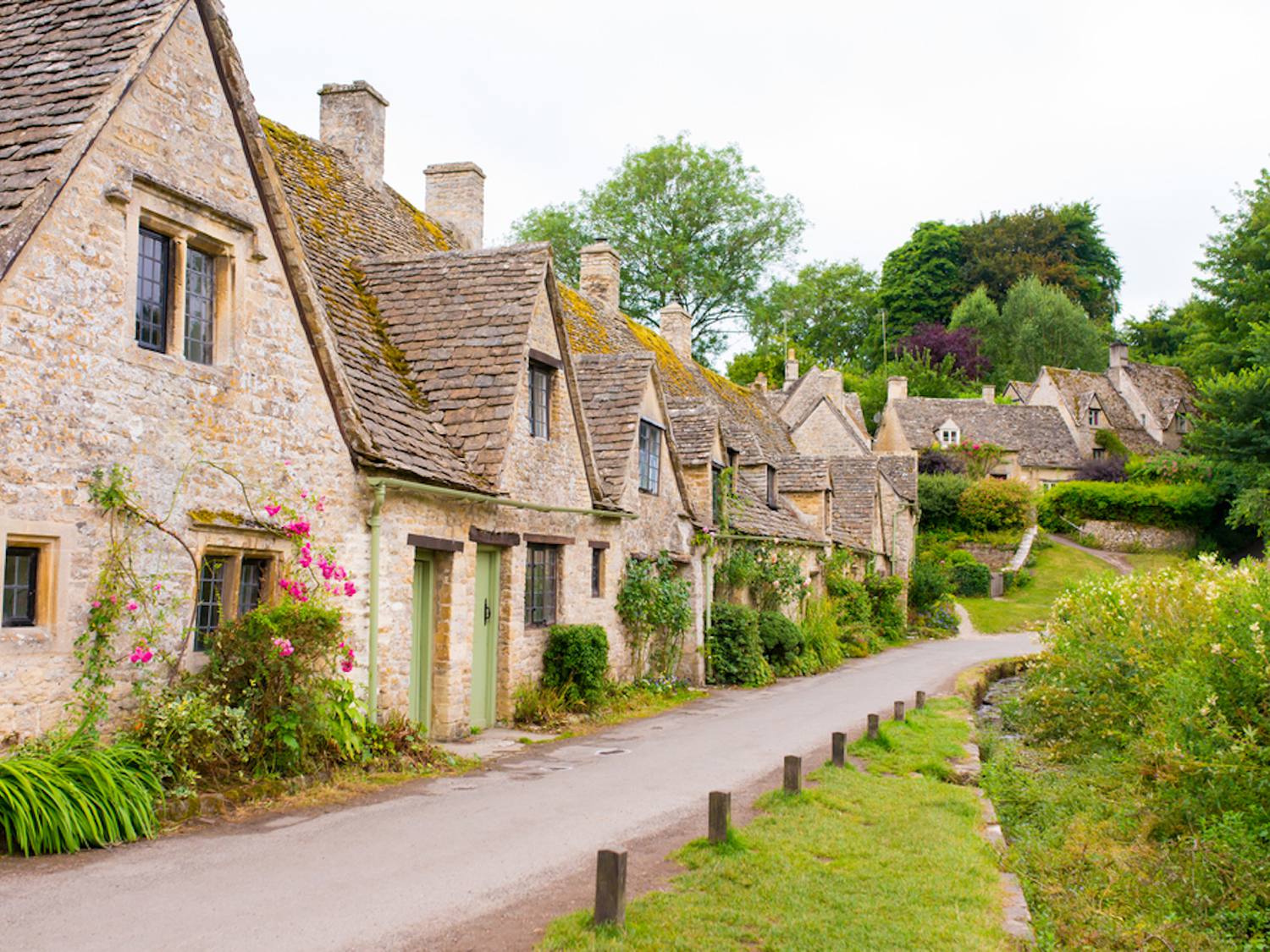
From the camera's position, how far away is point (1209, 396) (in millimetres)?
48250

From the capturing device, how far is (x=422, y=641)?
13977 mm

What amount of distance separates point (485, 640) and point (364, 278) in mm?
5385

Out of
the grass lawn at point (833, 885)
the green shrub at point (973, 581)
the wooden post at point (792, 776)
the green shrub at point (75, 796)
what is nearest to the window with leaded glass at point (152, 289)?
the green shrub at point (75, 796)

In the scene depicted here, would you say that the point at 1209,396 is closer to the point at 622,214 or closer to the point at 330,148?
the point at 622,214

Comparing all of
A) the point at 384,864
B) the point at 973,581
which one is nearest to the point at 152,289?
the point at 384,864

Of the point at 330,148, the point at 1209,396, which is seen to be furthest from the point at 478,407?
the point at 1209,396

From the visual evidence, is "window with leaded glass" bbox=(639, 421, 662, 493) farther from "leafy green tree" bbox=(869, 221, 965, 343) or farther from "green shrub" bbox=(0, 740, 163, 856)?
"leafy green tree" bbox=(869, 221, 965, 343)

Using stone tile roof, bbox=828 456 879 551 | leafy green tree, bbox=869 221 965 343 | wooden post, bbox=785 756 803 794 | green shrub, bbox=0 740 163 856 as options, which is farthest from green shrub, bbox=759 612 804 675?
leafy green tree, bbox=869 221 965 343

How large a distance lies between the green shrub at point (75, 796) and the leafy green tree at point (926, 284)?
76562 mm

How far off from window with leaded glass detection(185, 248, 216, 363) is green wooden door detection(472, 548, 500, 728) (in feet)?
16.9

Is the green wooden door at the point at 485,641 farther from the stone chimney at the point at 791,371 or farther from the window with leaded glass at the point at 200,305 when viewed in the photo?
the stone chimney at the point at 791,371

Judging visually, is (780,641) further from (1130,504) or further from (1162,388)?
(1162,388)

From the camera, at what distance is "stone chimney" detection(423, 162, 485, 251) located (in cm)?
2345

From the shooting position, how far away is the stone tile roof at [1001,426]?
6222 centimetres
